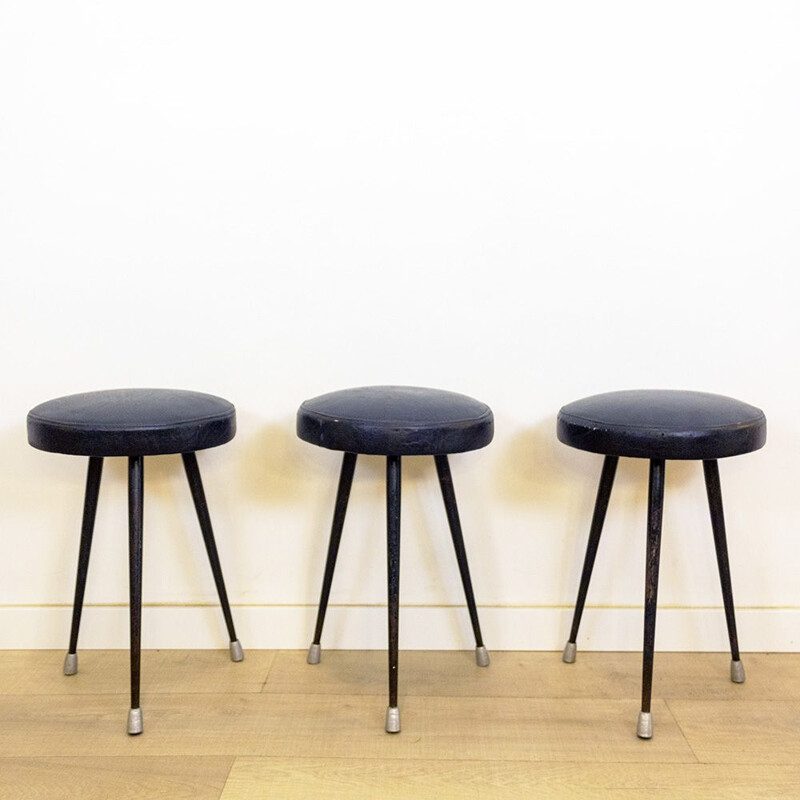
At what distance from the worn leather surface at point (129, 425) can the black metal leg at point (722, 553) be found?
42.6 inches

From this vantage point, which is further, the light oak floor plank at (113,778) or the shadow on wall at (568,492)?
the shadow on wall at (568,492)

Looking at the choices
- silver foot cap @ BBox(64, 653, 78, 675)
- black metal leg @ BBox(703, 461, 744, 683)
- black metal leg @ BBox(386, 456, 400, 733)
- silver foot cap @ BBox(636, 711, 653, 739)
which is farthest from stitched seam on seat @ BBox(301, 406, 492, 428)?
silver foot cap @ BBox(64, 653, 78, 675)

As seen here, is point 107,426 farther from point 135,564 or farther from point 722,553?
point 722,553

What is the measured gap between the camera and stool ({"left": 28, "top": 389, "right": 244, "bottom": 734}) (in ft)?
6.00

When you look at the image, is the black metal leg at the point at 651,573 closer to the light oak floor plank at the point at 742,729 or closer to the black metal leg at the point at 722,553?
the light oak floor plank at the point at 742,729

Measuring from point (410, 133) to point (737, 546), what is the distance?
1315 millimetres

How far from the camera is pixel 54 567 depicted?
239cm

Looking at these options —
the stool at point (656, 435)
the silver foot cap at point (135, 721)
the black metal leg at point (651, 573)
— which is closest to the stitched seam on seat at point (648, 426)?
the stool at point (656, 435)

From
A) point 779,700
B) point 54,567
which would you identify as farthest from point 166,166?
point 779,700

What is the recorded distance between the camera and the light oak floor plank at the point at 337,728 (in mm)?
1869

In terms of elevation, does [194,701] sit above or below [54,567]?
below

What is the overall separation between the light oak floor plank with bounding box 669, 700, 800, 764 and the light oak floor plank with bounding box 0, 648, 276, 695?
3.17 ft

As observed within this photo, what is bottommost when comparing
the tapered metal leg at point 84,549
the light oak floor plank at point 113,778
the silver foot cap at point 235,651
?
the silver foot cap at point 235,651

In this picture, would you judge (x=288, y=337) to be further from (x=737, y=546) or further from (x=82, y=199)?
(x=737, y=546)
